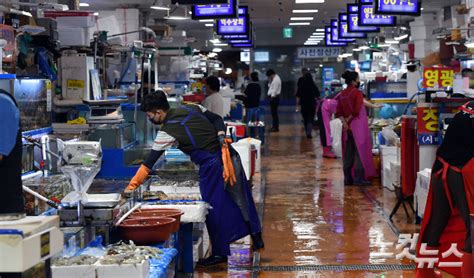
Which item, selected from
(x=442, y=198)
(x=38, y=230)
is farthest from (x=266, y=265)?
(x=38, y=230)

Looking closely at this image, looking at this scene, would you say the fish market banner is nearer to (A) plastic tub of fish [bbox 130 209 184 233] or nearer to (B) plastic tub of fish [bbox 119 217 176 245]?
(A) plastic tub of fish [bbox 130 209 184 233]

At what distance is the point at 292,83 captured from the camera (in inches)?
1747

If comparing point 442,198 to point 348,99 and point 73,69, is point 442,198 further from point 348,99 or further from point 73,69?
point 348,99

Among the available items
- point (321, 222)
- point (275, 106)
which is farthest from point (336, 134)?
point (275, 106)

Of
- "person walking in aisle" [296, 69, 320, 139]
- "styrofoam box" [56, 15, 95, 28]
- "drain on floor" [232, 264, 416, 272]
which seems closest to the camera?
"drain on floor" [232, 264, 416, 272]

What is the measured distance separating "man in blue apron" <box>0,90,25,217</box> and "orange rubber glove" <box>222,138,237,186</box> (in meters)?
2.87

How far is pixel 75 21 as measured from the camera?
8.73m

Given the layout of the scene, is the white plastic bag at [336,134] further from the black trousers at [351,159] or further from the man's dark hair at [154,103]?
the man's dark hair at [154,103]

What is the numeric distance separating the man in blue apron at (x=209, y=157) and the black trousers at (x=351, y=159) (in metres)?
5.45

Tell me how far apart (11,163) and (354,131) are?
8788 millimetres

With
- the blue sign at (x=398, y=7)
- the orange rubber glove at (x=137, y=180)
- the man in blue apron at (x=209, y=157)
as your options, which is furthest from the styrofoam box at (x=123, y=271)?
the blue sign at (x=398, y=7)

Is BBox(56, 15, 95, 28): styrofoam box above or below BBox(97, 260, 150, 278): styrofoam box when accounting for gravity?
above

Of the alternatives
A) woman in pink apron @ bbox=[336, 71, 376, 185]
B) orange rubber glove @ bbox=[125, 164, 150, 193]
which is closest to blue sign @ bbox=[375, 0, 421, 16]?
woman in pink apron @ bbox=[336, 71, 376, 185]

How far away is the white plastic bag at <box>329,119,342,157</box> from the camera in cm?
1646
